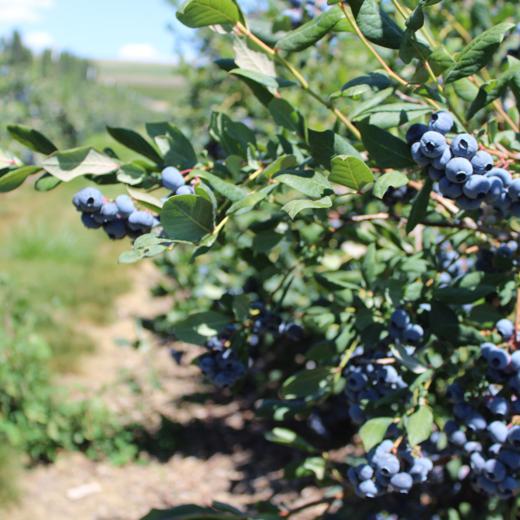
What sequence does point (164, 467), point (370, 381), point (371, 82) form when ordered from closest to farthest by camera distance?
point (371, 82) → point (370, 381) → point (164, 467)

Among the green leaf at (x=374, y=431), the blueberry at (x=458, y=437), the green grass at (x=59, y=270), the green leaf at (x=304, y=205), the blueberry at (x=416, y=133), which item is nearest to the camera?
the green leaf at (x=304, y=205)

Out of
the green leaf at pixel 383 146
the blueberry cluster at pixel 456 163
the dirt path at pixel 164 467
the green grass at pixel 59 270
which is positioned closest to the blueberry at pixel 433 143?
the blueberry cluster at pixel 456 163

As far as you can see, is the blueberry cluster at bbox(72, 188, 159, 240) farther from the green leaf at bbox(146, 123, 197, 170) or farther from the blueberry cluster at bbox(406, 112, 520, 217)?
the blueberry cluster at bbox(406, 112, 520, 217)

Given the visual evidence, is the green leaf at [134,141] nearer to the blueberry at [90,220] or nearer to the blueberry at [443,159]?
the blueberry at [90,220]

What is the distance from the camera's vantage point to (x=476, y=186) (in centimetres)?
89

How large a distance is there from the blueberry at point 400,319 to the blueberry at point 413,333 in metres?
0.01

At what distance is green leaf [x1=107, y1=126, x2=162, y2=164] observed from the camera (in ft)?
3.84

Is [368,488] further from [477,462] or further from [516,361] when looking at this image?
[516,361]

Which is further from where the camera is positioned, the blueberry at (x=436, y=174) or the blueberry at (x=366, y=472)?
the blueberry at (x=366, y=472)

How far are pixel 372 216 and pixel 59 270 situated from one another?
5.41 m

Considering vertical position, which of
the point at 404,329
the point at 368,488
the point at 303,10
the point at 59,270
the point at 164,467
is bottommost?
the point at 59,270

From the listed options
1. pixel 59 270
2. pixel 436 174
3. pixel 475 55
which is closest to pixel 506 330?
pixel 436 174

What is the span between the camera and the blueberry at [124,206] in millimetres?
1008

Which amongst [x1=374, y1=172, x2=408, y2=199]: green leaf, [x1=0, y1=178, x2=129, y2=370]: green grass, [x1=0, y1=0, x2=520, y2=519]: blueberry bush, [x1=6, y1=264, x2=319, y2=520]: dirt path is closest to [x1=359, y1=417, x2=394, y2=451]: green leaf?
[x1=0, y1=0, x2=520, y2=519]: blueberry bush
